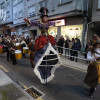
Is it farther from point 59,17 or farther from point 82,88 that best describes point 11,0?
point 82,88

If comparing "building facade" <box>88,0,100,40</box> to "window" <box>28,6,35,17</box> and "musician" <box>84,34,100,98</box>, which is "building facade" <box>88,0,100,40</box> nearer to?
"musician" <box>84,34,100,98</box>

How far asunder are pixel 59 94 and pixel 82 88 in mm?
987

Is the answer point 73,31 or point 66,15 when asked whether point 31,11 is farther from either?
point 73,31

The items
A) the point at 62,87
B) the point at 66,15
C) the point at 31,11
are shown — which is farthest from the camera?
the point at 31,11

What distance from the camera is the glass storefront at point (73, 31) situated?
1147cm

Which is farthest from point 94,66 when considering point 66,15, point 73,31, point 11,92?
point 66,15

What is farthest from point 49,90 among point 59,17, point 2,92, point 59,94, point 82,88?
point 59,17

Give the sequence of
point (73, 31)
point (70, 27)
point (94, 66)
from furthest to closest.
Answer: point (70, 27), point (73, 31), point (94, 66)

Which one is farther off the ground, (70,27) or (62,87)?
(70,27)

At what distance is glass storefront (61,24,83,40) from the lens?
1147cm

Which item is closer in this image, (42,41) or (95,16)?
(42,41)

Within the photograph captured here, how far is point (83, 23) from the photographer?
10953mm

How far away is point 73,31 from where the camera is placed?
12.1 m

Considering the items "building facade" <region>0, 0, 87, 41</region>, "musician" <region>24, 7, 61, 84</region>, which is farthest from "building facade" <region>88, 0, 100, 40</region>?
"musician" <region>24, 7, 61, 84</region>
